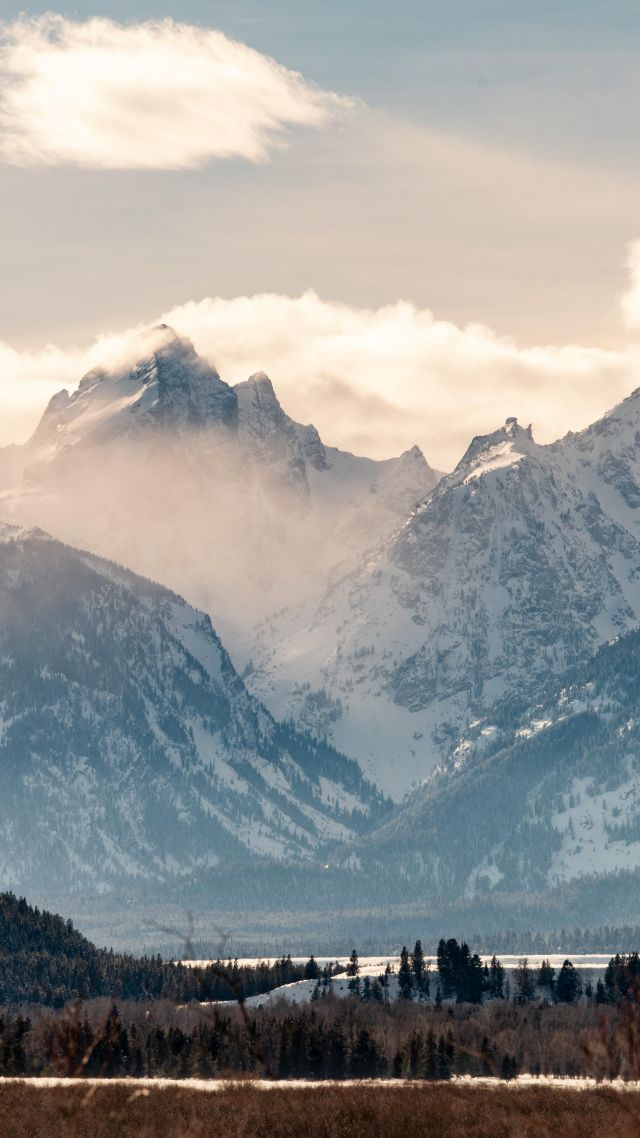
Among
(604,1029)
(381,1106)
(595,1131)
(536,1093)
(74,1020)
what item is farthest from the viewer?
(536,1093)

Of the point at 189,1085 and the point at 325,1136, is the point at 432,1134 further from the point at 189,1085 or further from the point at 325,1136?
the point at 189,1085

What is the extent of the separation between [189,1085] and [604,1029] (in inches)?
2539

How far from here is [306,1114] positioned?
126438 mm

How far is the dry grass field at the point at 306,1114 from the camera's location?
122 m

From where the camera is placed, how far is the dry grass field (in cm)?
12194

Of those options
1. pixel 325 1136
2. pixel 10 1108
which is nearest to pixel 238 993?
pixel 325 1136

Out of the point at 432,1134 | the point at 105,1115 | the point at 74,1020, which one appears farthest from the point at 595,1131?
the point at 74,1020

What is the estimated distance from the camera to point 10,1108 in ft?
421

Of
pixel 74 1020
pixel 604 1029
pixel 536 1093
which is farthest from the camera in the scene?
pixel 536 1093

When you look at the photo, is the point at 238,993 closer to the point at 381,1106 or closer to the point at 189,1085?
the point at 381,1106

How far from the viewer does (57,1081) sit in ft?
472

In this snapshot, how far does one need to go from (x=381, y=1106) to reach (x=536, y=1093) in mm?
14842

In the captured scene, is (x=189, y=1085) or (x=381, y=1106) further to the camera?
(x=189, y=1085)

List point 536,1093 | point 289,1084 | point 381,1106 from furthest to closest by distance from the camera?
point 289,1084
point 536,1093
point 381,1106
